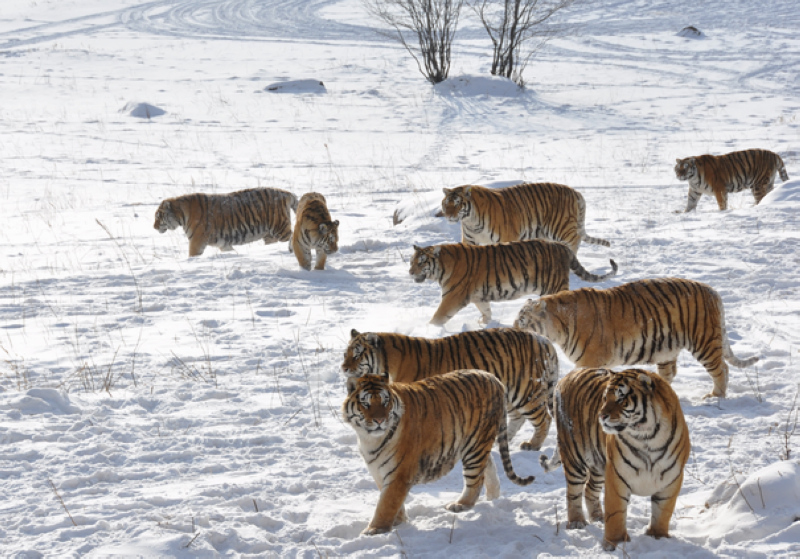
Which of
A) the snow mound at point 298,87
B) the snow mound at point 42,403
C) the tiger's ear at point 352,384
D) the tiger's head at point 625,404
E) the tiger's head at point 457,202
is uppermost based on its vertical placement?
the snow mound at point 298,87

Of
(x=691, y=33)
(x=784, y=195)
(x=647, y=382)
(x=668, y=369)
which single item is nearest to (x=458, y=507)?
(x=647, y=382)

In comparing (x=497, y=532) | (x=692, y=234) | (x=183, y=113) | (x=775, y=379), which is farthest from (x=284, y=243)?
(x=183, y=113)

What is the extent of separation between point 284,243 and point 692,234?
5116mm

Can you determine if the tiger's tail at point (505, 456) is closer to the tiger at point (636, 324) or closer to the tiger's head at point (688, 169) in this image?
the tiger at point (636, 324)

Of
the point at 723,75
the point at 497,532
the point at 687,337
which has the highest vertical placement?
the point at 723,75

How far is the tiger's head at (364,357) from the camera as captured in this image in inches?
195

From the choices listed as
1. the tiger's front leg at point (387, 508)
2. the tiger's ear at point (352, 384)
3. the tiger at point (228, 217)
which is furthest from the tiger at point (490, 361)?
the tiger at point (228, 217)

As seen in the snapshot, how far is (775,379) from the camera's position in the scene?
18.4 feet

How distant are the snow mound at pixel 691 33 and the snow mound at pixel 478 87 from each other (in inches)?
399

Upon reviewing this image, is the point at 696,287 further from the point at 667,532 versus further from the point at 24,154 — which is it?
the point at 24,154

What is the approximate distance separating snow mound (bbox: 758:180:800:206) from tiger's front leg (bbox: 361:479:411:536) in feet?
26.6

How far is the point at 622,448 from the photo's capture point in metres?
3.52

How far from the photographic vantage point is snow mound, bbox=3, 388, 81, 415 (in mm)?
5145

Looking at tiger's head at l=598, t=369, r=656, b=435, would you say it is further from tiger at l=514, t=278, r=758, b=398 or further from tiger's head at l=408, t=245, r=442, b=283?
tiger's head at l=408, t=245, r=442, b=283
